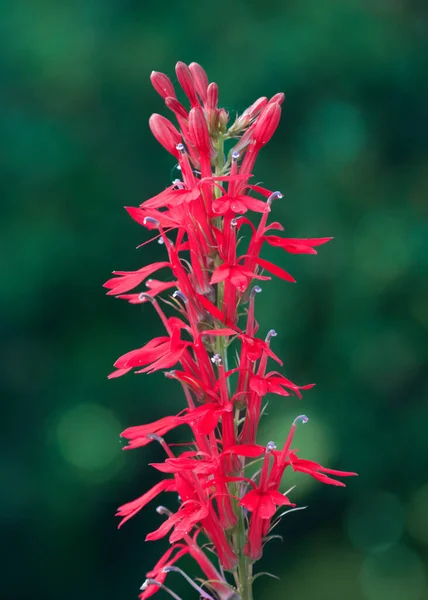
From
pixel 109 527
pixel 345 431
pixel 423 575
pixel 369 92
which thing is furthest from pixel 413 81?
pixel 109 527

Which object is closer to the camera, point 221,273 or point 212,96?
point 221,273

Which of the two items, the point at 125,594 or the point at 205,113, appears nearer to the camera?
the point at 205,113

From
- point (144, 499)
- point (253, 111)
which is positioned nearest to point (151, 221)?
point (253, 111)

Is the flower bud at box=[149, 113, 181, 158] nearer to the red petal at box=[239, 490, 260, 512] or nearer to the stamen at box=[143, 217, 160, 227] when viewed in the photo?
the stamen at box=[143, 217, 160, 227]

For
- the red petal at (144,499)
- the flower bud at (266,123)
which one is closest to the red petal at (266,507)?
the red petal at (144,499)

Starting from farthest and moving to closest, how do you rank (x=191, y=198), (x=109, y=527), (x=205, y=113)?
1. (x=109, y=527)
2. (x=205, y=113)
3. (x=191, y=198)

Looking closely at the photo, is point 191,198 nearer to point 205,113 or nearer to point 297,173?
point 205,113

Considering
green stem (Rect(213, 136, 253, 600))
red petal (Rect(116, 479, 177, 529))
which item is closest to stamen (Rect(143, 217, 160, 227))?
green stem (Rect(213, 136, 253, 600))

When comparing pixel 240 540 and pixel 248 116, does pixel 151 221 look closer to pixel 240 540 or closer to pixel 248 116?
pixel 248 116

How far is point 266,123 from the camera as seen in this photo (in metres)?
1.21

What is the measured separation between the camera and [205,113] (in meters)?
1.24

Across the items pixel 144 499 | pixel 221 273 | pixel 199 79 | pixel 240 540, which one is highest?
pixel 199 79

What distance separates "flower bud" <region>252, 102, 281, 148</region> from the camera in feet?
3.93

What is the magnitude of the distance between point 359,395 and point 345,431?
0.18 meters
